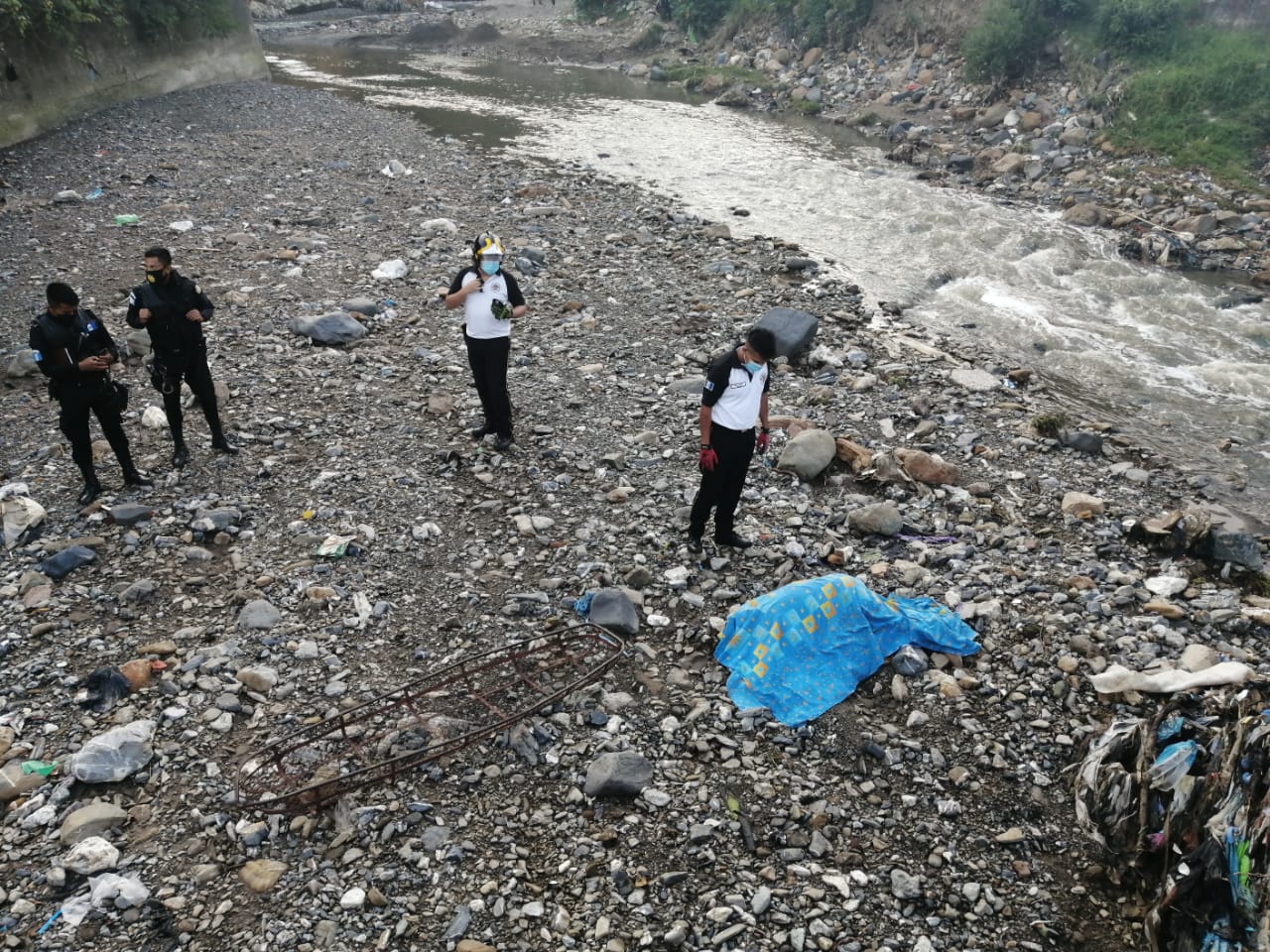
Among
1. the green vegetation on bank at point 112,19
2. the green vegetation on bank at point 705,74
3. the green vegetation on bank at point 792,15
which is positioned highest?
the green vegetation on bank at point 112,19

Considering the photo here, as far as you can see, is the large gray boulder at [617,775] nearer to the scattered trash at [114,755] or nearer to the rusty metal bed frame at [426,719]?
the rusty metal bed frame at [426,719]

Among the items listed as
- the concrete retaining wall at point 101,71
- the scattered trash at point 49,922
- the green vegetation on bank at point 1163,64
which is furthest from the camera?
the green vegetation on bank at point 1163,64

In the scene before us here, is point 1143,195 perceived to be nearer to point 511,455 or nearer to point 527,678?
point 511,455

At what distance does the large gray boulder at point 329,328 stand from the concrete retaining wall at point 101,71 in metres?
11.2

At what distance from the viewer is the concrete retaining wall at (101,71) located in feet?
54.0

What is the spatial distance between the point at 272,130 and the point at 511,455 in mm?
16077

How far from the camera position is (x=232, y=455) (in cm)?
720

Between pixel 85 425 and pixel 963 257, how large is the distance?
44.4ft

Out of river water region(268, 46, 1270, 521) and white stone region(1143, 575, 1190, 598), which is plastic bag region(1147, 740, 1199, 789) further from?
river water region(268, 46, 1270, 521)

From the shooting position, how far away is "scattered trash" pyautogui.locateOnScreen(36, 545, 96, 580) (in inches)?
225

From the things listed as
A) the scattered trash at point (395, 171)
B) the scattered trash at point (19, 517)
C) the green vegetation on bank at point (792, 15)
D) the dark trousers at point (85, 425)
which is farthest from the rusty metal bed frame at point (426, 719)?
the green vegetation on bank at point (792, 15)

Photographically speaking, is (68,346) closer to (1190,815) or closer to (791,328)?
(1190,815)

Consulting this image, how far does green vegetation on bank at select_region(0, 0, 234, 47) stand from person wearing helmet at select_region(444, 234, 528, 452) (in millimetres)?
13994

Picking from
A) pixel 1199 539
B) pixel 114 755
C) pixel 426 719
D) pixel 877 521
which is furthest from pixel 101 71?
pixel 1199 539
